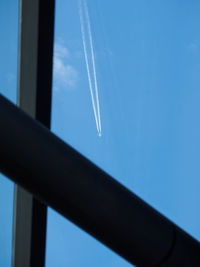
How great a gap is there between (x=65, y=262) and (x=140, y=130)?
116cm

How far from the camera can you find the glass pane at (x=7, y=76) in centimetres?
235

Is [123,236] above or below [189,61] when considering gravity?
below

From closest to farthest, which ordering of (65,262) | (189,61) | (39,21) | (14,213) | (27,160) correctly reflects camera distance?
1. (27,160)
2. (39,21)
3. (14,213)
4. (189,61)
5. (65,262)

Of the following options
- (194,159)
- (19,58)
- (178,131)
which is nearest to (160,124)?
(178,131)

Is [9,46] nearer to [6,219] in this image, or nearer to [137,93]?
[137,93]

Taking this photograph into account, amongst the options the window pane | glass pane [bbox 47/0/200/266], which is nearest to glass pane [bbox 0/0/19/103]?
glass pane [bbox 47/0/200/266]

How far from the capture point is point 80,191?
92 cm

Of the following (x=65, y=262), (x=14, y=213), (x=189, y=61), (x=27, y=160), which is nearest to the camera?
(x=27, y=160)

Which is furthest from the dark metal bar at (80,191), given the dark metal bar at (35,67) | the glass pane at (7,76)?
the glass pane at (7,76)

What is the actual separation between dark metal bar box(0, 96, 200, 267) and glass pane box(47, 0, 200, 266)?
164cm

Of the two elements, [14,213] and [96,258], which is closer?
[14,213]

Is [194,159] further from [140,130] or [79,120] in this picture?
[79,120]

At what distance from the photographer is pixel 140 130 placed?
112 inches

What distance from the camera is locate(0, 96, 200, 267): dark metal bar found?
0.89m
